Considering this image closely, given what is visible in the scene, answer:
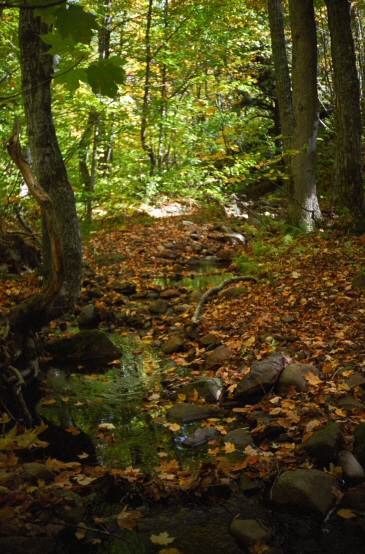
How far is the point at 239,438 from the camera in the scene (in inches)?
167

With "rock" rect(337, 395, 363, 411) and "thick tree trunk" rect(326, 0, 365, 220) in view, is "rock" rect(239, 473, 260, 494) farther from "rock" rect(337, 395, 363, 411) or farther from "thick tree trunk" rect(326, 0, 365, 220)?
"thick tree trunk" rect(326, 0, 365, 220)

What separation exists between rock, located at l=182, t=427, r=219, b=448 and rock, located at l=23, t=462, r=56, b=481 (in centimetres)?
132

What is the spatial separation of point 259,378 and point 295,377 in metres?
0.41

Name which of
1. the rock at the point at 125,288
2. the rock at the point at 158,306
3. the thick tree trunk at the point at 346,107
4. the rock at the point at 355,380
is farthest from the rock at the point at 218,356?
the thick tree trunk at the point at 346,107

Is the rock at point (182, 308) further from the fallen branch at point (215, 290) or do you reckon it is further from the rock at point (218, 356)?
the rock at point (218, 356)

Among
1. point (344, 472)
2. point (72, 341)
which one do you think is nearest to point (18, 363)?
point (72, 341)

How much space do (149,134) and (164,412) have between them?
14.3 metres

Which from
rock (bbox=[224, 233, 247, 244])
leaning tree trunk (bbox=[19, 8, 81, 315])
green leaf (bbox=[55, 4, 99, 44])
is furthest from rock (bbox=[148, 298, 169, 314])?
green leaf (bbox=[55, 4, 99, 44])

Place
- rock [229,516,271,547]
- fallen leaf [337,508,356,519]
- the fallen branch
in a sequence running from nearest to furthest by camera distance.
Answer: rock [229,516,271,547]
fallen leaf [337,508,356,519]
the fallen branch

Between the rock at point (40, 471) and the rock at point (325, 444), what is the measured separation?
2.15 m

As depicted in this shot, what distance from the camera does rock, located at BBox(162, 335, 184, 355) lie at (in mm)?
6789

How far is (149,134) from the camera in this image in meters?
17.3

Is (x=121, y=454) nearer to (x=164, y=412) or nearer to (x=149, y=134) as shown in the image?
(x=164, y=412)

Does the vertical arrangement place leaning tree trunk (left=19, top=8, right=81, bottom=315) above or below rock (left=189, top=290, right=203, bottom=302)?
above
